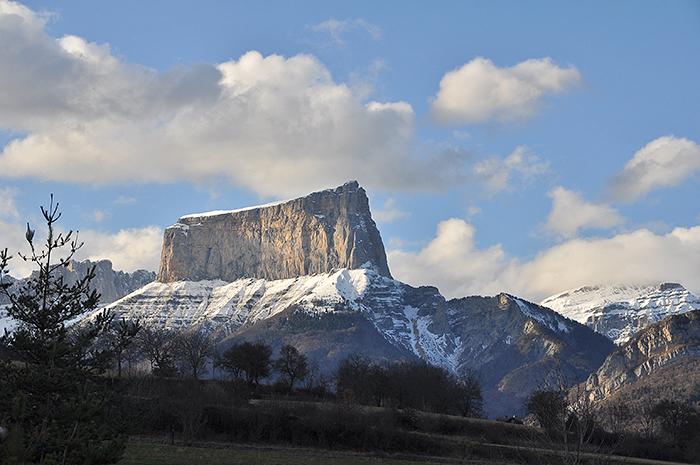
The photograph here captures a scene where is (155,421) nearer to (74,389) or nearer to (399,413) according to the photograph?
(399,413)

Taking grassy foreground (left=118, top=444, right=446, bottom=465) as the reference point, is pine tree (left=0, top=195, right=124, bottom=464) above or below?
above

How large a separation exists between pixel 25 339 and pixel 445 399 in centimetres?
9018

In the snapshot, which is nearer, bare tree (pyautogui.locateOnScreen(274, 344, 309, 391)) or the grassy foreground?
the grassy foreground

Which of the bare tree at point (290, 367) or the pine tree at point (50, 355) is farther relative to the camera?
the bare tree at point (290, 367)

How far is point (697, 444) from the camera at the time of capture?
8412 centimetres

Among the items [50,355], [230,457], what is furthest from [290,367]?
[50,355]

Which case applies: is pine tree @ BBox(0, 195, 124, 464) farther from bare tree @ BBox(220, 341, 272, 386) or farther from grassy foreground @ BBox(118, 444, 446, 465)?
bare tree @ BBox(220, 341, 272, 386)

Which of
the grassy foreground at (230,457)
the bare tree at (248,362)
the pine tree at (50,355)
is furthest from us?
the bare tree at (248,362)

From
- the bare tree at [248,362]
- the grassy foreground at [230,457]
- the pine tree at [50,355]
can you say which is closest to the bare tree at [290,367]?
the bare tree at [248,362]

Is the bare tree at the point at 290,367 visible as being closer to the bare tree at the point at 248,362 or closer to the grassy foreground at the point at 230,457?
the bare tree at the point at 248,362

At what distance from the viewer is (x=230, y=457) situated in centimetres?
4797

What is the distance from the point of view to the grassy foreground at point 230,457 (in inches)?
1667

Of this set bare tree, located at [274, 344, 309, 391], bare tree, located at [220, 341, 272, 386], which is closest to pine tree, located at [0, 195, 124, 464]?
bare tree, located at [220, 341, 272, 386]

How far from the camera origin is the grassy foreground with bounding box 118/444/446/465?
139ft
